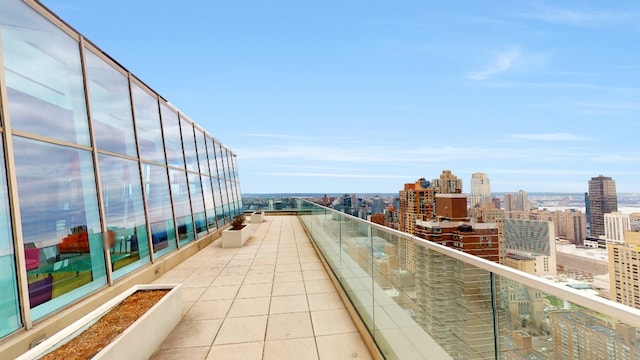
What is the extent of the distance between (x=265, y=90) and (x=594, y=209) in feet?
164

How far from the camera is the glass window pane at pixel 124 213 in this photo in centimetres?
465

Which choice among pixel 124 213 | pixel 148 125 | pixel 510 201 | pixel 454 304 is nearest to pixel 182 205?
pixel 148 125

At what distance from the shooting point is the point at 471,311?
57.3 inches

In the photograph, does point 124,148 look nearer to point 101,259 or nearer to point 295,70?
point 101,259

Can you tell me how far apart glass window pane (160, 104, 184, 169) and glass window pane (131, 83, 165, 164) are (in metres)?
0.36

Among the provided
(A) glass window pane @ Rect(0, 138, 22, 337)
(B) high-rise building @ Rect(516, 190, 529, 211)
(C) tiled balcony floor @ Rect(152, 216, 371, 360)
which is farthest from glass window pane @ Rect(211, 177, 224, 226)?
(B) high-rise building @ Rect(516, 190, 529, 211)

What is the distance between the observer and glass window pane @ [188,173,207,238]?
29.7 ft

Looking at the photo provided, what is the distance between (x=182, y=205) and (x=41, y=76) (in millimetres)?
4889

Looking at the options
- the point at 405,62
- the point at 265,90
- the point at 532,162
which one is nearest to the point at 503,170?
the point at 532,162

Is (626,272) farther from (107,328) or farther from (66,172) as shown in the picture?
(66,172)

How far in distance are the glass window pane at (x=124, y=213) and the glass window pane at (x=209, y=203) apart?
15.7 feet

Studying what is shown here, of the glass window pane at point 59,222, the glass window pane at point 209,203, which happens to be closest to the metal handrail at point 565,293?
the glass window pane at point 59,222

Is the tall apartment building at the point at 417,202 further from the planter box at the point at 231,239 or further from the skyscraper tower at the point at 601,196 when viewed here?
the planter box at the point at 231,239

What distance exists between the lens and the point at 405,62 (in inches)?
2063
